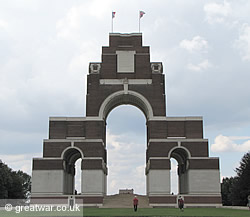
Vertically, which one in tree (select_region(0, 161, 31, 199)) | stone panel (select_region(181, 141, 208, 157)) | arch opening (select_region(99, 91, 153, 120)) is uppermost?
arch opening (select_region(99, 91, 153, 120))

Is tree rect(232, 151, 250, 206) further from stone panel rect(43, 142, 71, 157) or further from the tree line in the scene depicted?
stone panel rect(43, 142, 71, 157)

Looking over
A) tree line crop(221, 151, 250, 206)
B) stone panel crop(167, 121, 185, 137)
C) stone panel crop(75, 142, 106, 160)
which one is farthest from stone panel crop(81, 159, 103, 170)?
tree line crop(221, 151, 250, 206)

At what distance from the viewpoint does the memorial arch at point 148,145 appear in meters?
46.6

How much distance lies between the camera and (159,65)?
52.3 m

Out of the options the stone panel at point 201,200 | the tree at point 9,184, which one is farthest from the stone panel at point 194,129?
the tree at point 9,184

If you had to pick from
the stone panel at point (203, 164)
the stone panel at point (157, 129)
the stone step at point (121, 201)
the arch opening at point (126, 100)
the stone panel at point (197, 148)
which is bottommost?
the stone step at point (121, 201)

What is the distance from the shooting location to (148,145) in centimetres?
5038

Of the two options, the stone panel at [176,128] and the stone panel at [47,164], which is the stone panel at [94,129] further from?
the stone panel at [176,128]

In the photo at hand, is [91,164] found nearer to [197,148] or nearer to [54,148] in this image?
[54,148]

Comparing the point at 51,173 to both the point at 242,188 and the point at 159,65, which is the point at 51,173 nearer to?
the point at 159,65

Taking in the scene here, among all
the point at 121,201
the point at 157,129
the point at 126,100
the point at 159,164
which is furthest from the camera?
the point at 126,100

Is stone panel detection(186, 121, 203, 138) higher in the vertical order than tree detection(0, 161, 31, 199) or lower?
higher

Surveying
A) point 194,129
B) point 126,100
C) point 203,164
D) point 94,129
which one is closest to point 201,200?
point 203,164

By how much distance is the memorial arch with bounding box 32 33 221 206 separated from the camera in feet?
153
